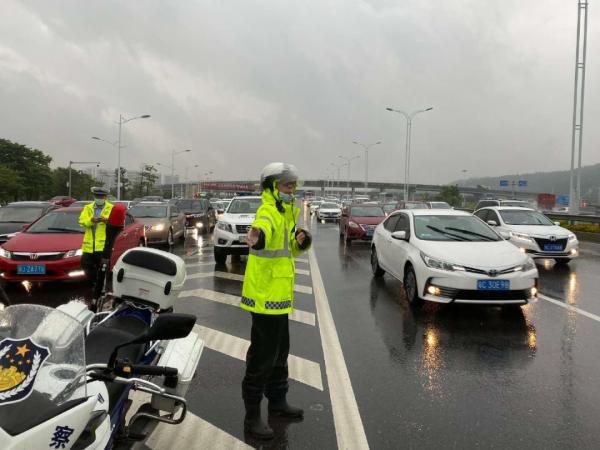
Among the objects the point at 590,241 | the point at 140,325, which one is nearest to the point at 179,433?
the point at 140,325

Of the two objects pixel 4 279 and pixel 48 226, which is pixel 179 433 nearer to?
pixel 4 279

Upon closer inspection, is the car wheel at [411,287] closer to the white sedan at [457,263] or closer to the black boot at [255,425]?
the white sedan at [457,263]

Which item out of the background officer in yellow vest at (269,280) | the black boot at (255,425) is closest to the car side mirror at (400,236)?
the background officer in yellow vest at (269,280)

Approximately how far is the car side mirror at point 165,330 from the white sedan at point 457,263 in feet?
16.3

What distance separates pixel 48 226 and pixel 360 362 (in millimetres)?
7437

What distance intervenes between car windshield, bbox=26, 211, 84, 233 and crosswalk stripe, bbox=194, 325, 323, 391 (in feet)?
15.4

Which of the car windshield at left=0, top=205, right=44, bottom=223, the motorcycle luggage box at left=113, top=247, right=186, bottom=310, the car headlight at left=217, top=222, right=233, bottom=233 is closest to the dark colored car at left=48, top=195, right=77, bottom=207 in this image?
the car windshield at left=0, top=205, right=44, bottom=223

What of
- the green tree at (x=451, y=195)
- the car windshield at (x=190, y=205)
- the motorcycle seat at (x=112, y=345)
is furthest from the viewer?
the green tree at (x=451, y=195)

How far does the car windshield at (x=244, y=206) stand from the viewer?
13016mm

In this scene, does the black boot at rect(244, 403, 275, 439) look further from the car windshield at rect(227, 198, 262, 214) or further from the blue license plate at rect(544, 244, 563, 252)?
the blue license plate at rect(544, 244, 563, 252)

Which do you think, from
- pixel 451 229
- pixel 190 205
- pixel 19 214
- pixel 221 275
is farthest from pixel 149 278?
pixel 190 205

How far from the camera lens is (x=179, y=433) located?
3391 millimetres

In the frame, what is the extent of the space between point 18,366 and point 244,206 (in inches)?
458

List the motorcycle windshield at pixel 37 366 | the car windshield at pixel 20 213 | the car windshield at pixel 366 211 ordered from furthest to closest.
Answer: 1. the car windshield at pixel 366 211
2. the car windshield at pixel 20 213
3. the motorcycle windshield at pixel 37 366
